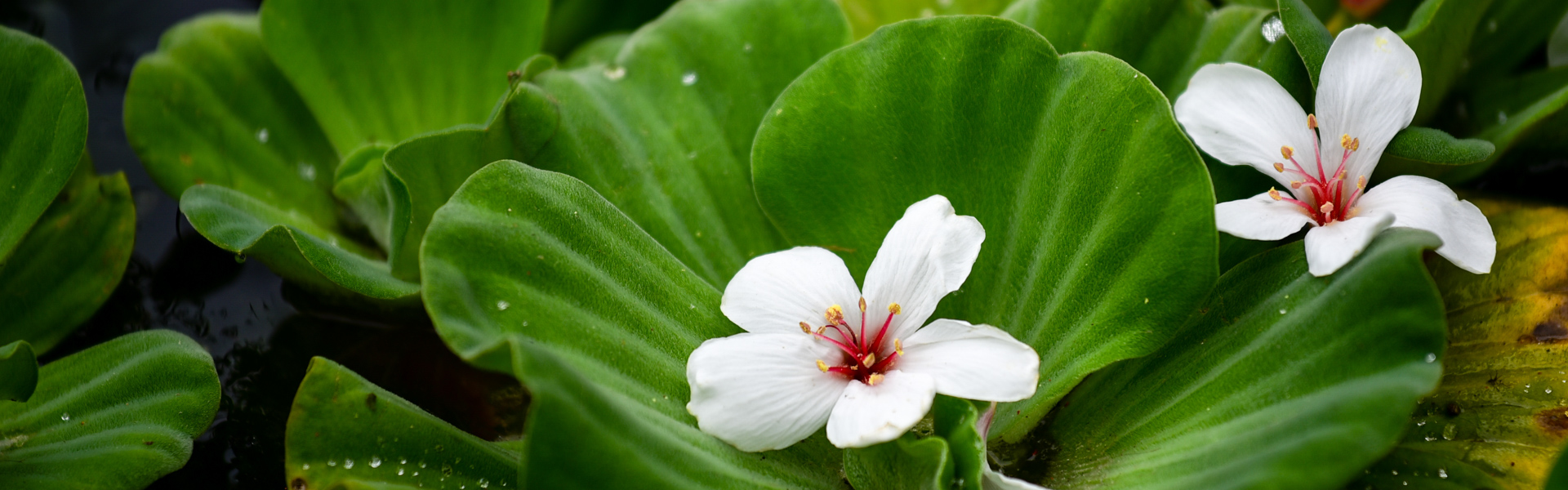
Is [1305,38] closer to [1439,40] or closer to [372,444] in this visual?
[1439,40]

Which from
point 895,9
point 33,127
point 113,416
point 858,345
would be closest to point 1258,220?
point 858,345

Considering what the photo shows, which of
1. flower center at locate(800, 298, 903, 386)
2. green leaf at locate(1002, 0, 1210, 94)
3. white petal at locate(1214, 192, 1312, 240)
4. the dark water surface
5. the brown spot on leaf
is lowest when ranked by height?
the dark water surface

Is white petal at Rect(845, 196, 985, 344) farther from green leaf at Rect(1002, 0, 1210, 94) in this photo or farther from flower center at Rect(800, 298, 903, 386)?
green leaf at Rect(1002, 0, 1210, 94)

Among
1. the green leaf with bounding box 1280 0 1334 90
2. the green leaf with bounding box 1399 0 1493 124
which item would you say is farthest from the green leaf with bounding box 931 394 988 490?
the green leaf with bounding box 1399 0 1493 124

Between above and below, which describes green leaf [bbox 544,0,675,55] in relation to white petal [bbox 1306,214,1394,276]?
below

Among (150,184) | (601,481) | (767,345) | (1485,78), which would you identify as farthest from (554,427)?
(1485,78)

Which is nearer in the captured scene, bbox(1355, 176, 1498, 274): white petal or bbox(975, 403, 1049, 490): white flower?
bbox(975, 403, 1049, 490): white flower

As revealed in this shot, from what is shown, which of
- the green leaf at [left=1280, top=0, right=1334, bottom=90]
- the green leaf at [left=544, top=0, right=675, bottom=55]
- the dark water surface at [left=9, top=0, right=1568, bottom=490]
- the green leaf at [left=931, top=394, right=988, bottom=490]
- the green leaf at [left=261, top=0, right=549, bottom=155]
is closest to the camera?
the green leaf at [left=931, top=394, right=988, bottom=490]
